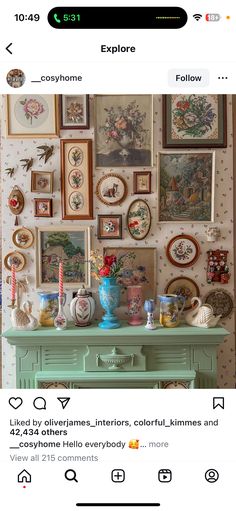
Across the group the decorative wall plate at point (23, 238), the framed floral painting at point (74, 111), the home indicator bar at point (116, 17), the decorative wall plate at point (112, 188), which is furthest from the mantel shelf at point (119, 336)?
the home indicator bar at point (116, 17)

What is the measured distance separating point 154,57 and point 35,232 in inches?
34.5

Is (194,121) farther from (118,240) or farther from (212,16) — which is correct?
(212,16)

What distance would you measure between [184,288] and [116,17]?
0.93 metres

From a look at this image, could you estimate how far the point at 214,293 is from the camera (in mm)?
1285

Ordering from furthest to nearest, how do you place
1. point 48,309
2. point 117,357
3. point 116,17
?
point 48,309 → point 117,357 → point 116,17

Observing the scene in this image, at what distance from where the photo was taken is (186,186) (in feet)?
4.17

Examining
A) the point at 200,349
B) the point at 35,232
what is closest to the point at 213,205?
the point at 200,349

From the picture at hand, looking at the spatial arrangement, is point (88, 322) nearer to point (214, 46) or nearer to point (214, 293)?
point (214, 293)

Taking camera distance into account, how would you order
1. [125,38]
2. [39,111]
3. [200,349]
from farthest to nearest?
[39,111] < [200,349] < [125,38]

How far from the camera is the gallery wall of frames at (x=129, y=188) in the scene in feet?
4.11
